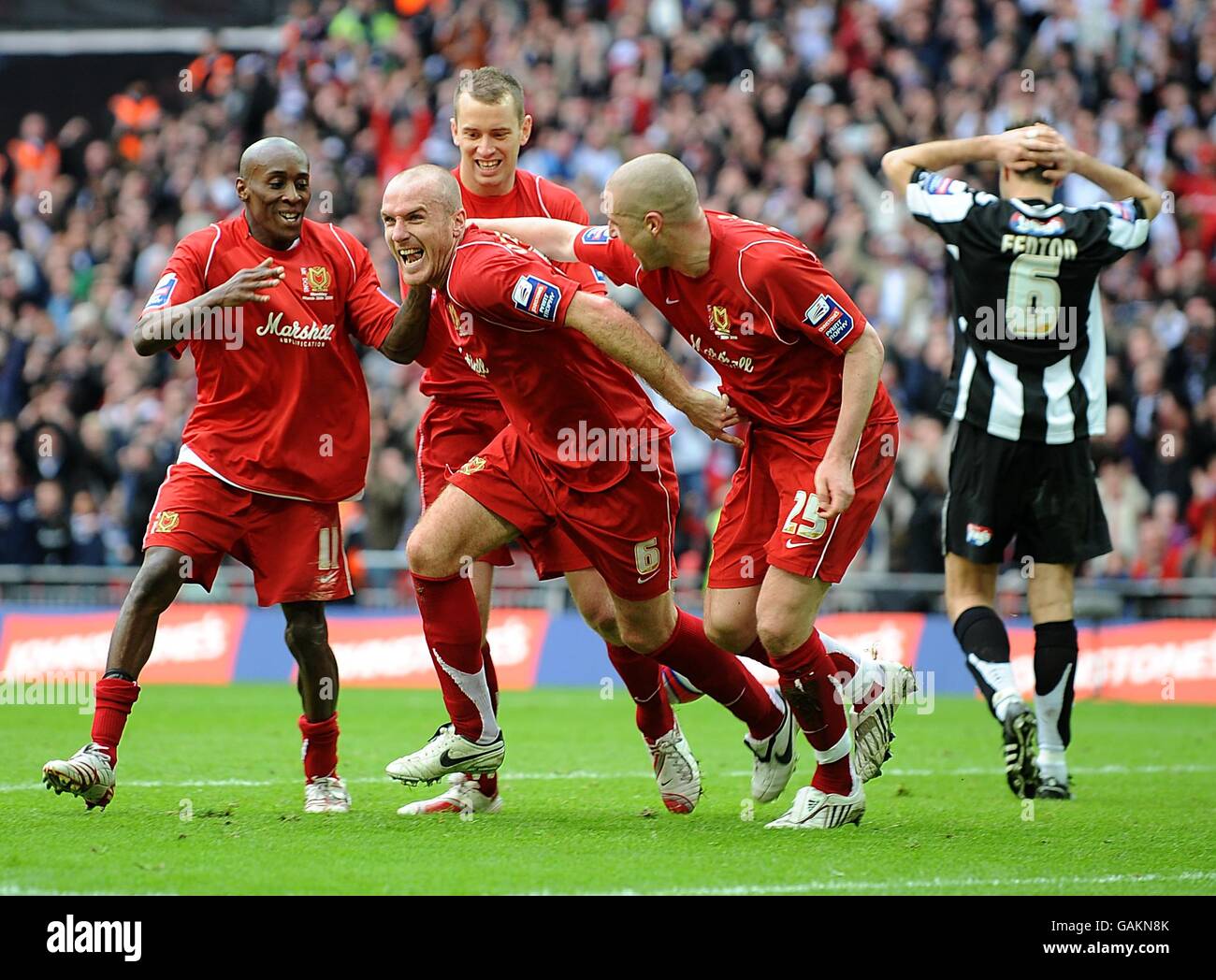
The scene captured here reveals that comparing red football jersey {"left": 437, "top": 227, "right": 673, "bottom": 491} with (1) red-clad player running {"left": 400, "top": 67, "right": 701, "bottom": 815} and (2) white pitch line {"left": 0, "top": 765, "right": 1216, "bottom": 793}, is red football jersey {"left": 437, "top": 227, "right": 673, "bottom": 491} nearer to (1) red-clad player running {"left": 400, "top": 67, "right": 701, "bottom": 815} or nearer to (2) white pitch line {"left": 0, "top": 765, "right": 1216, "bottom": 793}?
(1) red-clad player running {"left": 400, "top": 67, "right": 701, "bottom": 815}

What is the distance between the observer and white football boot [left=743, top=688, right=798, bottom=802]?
24.6 ft

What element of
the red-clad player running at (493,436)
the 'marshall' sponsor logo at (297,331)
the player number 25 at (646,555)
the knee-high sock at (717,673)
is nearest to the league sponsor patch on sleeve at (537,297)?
the red-clad player running at (493,436)

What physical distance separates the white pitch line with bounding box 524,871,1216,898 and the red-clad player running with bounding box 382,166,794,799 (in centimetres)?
175

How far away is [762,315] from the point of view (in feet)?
21.8

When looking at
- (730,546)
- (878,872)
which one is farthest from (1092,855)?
(730,546)

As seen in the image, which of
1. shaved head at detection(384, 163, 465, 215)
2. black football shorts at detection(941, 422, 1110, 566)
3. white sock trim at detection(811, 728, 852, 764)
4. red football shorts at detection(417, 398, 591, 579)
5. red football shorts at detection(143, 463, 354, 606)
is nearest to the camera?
shaved head at detection(384, 163, 465, 215)

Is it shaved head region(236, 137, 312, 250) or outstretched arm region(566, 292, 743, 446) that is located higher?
shaved head region(236, 137, 312, 250)

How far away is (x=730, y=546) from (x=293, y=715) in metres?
6.02

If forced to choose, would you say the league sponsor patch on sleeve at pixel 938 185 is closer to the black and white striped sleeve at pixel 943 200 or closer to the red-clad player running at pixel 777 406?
the black and white striped sleeve at pixel 943 200

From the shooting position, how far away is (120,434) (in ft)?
60.4

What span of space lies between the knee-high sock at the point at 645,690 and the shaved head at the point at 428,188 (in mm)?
1950

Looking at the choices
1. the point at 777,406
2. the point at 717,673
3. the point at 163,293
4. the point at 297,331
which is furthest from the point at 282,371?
the point at 717,673

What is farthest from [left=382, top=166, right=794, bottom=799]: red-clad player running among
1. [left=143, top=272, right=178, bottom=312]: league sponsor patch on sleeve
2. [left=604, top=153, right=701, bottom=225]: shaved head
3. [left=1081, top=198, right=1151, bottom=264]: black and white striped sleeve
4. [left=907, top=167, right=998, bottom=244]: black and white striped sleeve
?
[left=1081, top=198, right=1151, bottom=264]: black and white striped sleeve

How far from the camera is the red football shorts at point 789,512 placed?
267 inches
